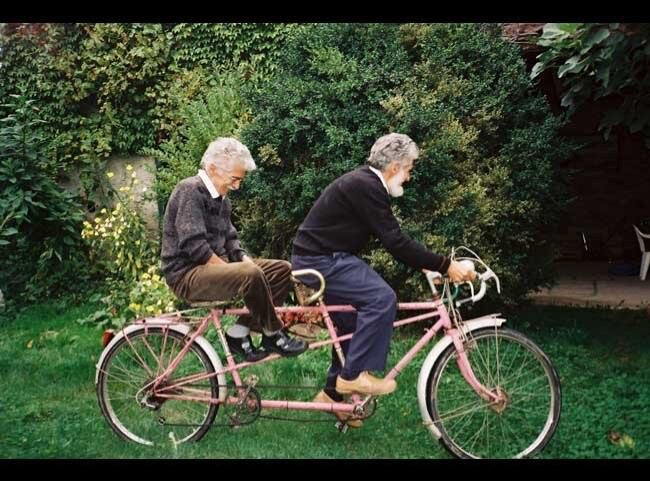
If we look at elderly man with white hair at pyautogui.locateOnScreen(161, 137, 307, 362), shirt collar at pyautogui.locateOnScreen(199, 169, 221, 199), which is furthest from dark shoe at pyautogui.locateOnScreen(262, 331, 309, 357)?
shirt collar at pyautogui.locateOnScreen(199, 169, 221, 199)

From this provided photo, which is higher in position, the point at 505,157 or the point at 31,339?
the point at 505,157

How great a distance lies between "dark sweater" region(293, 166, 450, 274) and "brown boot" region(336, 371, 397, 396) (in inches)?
23.9

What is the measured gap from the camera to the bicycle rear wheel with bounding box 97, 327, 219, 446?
169 inches

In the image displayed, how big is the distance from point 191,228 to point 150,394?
94 centimetres

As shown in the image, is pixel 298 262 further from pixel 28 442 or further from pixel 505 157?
pixel 505 157

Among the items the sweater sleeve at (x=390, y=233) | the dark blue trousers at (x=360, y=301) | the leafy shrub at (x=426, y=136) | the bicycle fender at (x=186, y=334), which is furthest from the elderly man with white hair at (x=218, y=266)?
the leafy shrub at (x=426, y=136)

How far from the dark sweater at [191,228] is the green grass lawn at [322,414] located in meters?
0.99

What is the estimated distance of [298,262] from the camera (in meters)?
4.21

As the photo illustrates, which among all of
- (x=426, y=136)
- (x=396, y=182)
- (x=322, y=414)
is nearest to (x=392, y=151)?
(x=396, y=182)

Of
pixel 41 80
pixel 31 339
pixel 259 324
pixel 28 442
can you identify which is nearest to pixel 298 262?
pixel 259 324

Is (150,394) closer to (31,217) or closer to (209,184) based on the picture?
(209,184)

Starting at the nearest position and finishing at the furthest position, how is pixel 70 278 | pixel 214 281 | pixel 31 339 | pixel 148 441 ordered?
1. pixel 214 281
2. pixel 148 441
3. pixel 31 339
4. pixel 70 278

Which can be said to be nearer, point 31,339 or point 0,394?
point 0,394

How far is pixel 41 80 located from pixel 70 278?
206 cm
